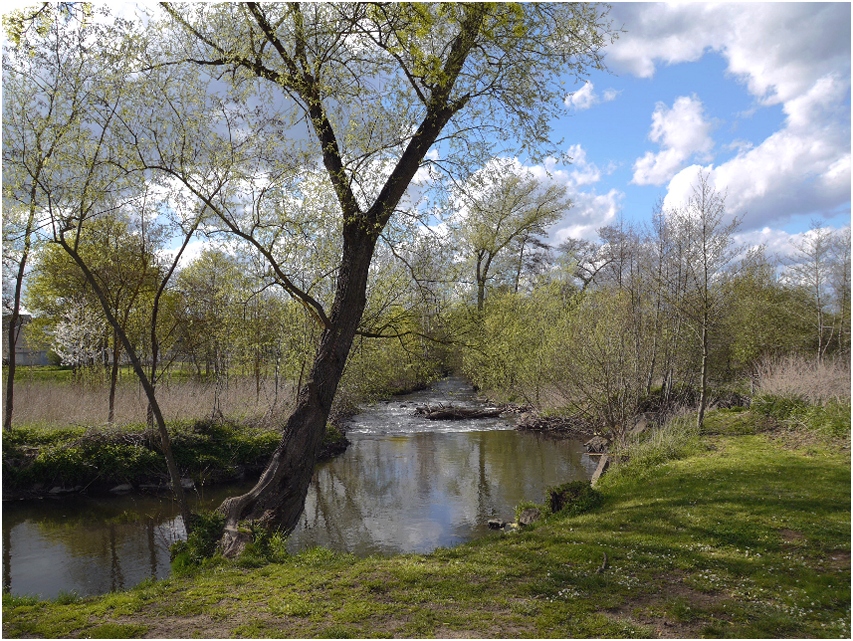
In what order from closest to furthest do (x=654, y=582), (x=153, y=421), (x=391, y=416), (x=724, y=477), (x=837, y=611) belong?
(x=837, y=611)
(x=654, y=582)
(x=724, y=477)
(x=153, y=421)
(x=391, y=416)

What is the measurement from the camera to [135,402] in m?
15.6

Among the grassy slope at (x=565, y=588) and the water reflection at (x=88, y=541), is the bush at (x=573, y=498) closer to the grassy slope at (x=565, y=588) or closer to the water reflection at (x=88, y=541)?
the grassy slope at (x=565, y=588)

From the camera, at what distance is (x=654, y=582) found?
5.27 m

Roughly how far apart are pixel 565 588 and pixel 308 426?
3.89m

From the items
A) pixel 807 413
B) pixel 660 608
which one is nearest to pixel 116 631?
pixel 660 608

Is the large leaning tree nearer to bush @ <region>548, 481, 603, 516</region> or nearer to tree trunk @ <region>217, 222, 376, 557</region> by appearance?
tree trunk @ <region>217, 222, 376, 557</region>

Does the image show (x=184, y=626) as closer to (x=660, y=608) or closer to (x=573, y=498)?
(x=660, y=608)

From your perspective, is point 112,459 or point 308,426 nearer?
point 308,426

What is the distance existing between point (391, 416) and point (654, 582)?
17.6m

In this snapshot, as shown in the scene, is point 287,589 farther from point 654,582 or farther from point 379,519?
point 379,519

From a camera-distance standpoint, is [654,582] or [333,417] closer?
[654,582]

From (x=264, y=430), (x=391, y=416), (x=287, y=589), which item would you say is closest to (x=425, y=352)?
(x=287, y=589)

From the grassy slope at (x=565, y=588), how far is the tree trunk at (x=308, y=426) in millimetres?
879

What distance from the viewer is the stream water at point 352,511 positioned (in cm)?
885
